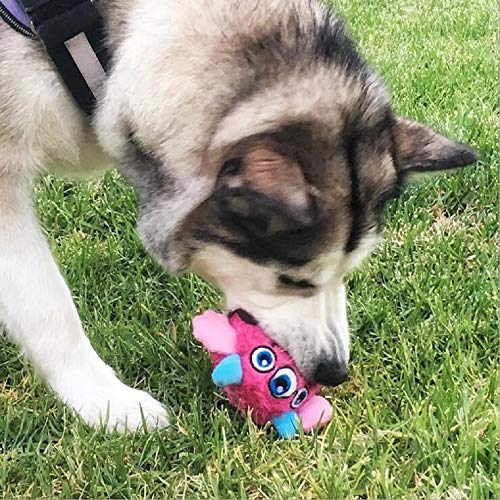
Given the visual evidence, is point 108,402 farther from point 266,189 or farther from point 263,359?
point 266,189

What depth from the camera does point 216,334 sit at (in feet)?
8.48

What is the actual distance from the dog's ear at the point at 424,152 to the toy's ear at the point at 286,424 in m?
0.80

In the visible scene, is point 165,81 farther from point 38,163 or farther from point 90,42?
point 38,163

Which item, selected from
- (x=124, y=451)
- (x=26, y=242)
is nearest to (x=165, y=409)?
(x=124, y=451)

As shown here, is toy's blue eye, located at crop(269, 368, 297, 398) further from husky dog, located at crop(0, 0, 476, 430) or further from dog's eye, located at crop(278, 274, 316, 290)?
dog's eye, located at crop(278, 274, 316, 290)

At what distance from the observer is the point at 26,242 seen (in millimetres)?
2650

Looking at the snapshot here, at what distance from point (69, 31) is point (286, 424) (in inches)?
51.8

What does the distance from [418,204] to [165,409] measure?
1.74m

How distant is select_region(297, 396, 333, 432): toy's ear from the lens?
250cm

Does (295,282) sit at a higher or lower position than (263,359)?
higher

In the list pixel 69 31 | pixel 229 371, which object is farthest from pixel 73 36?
pixel 229 371

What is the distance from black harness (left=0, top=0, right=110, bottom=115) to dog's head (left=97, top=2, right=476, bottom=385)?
119mm

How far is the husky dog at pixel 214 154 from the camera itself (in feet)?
7.75

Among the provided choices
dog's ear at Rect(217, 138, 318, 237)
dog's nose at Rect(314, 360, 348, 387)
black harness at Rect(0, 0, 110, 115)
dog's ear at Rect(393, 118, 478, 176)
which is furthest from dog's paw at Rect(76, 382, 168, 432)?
dog's ear at Rect(393, 118, 478, 176)
